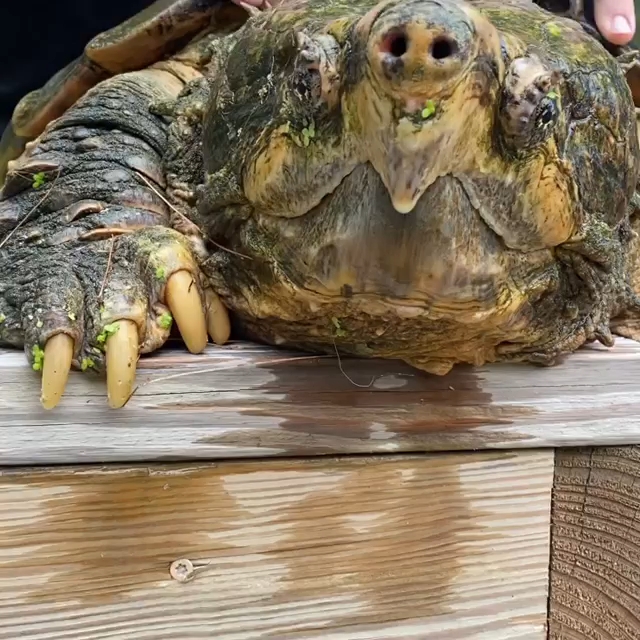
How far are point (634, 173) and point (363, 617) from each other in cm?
71

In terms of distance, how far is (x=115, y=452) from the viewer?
2.92ft

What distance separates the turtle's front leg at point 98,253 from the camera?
33.1 inches

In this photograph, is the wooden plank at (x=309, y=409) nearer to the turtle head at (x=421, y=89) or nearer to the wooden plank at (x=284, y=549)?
the wooden plank at (x=284, y=549)

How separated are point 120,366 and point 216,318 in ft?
0.58

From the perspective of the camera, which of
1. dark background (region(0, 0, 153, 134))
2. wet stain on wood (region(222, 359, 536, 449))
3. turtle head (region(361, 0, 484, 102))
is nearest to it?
turtle head (region(361, 0, 484, 102))

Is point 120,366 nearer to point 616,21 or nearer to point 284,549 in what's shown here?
point 284,549

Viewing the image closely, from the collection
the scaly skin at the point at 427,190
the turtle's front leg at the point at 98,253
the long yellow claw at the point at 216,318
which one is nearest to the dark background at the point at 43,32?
the turtle's front leg at the point at 98,253

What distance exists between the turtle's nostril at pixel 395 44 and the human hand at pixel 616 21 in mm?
1106

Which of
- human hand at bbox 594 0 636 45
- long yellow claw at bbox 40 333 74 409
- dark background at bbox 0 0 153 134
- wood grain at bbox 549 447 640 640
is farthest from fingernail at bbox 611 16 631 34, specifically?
dark background at bbox 0 0 153 134

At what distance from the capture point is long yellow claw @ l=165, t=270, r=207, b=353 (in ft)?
2.96

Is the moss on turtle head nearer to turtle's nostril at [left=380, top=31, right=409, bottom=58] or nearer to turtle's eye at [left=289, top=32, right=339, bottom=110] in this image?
turtle's eye at [left=289, top=32, right=339, bottom=110]

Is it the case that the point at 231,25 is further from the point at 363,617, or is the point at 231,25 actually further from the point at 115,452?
the point at 363,617

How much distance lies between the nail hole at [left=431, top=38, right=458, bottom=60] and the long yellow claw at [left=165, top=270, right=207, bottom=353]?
47 centimetres

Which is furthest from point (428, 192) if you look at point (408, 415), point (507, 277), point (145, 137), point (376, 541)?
point (145, 137)
